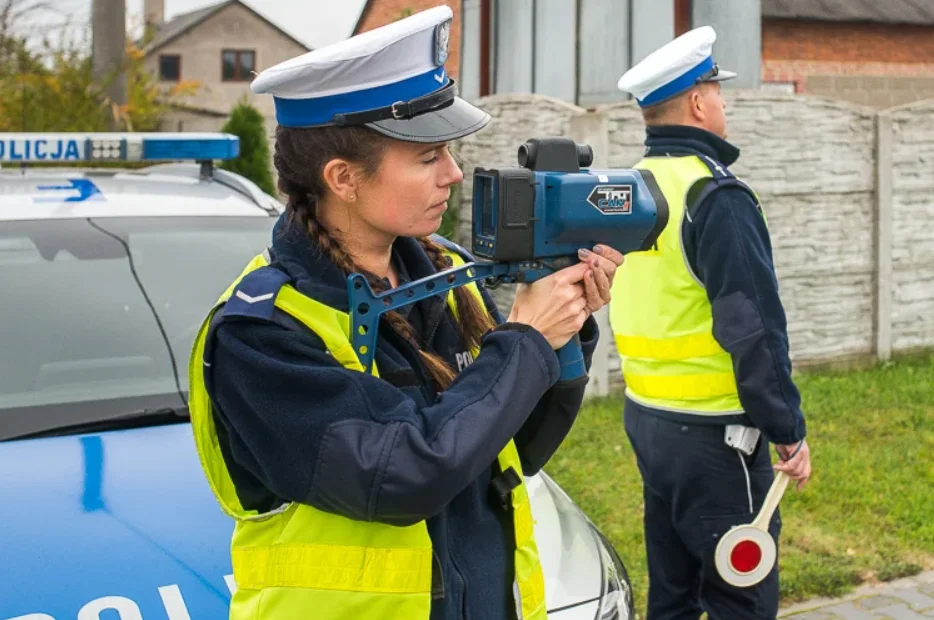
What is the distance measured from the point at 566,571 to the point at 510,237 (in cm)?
106

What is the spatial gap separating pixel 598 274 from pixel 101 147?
2582 mm

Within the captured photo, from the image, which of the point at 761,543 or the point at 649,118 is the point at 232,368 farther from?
the point at 649,118

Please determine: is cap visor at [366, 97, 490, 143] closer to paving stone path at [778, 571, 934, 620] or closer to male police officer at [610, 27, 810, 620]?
male police officer at [610, 27, 810, 620]

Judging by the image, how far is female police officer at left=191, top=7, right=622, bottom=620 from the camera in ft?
5.65

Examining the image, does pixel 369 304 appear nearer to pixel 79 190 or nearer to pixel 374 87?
pixel 374 87

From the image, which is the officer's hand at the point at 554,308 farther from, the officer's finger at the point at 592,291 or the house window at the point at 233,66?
the house window at the point at 233,66

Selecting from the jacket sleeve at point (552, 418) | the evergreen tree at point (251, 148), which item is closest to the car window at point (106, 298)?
the jacket sleeve at point (552, 418)

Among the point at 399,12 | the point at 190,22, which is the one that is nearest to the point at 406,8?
the point at 399,12

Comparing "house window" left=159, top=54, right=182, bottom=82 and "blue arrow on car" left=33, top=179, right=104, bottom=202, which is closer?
"blue arrow on car" left=33, top=179, right=104, bottom=202

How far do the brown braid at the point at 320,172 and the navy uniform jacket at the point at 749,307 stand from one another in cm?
150

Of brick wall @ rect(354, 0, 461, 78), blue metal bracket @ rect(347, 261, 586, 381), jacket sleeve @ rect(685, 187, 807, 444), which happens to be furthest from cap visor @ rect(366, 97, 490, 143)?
brick wall @ rect(354, 0, 461, 78)

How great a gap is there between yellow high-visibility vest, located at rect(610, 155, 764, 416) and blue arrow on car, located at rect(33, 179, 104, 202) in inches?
68.6

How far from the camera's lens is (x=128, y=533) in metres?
2.51

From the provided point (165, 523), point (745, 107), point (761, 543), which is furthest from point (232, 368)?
point (745, 107)
